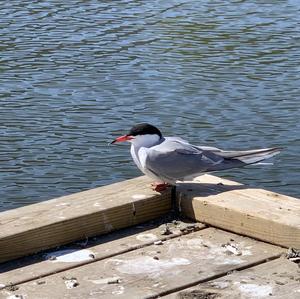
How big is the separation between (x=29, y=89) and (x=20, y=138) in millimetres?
1458

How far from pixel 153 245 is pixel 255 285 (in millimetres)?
627

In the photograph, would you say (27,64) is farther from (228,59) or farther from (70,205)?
(70,205)

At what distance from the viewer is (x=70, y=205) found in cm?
479

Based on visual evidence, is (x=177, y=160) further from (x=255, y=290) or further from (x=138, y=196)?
(x=255, y=290)

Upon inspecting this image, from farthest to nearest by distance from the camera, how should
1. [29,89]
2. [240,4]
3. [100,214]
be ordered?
[240,4]
[29,89]
[100,214]

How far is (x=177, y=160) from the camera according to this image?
5.38 m

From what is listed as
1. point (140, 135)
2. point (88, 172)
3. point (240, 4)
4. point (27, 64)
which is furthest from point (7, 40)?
point (140, 135)

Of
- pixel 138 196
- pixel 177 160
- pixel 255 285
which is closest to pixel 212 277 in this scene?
pixel 255 285

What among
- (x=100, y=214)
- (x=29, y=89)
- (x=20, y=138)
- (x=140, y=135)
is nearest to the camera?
(x=100, y=214)

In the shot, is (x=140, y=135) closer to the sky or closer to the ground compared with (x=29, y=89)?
closer to the sky

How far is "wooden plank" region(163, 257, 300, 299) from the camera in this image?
4055 mm

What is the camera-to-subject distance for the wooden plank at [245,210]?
452cm

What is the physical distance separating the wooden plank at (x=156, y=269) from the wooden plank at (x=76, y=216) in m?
0.25

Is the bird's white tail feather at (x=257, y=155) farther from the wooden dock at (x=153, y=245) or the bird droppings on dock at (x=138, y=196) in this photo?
the bird droppings on dock at (x=138, y=196)
